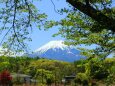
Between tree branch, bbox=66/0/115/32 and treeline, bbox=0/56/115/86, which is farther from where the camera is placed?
treeline, bbox=0/56/115/86

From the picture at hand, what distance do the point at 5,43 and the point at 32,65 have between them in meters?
86.1

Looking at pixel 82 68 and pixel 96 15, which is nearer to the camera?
pixel 96 15

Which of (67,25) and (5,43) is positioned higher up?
(67,25)

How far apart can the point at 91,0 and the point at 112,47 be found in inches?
258

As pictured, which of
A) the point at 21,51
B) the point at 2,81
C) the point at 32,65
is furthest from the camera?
the point at 32,65

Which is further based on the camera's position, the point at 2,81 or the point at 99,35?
the point at 2,81

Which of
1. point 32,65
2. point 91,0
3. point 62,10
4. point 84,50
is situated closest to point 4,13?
point 62,10

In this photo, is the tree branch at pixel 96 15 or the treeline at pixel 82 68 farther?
the treeline at pixel 82 68

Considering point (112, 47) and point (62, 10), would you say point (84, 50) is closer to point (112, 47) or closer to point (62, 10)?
point (112, 47)

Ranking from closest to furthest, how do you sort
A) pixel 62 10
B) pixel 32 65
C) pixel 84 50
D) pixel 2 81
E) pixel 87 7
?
pixel 87 7, pixel 62 10, pixel 84 50, pixel 2 81, pixel 32 65

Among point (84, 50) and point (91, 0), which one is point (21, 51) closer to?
point (91, 0)

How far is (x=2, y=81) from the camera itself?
40.4 meters

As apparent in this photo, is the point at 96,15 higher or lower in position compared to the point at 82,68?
lower

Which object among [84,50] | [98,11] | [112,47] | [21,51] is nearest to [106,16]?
[98,11]
